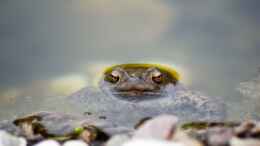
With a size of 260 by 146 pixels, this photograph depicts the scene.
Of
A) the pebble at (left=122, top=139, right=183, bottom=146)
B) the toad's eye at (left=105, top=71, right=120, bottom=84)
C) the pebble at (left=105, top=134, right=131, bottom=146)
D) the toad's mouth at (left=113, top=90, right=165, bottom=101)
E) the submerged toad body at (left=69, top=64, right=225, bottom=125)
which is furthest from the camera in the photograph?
the toad's eye at (left=105, top=71, right=120, bottom=84)

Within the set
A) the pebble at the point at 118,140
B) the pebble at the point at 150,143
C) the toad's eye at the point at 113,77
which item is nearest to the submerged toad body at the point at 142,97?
the toad's eye at the point at 113,77

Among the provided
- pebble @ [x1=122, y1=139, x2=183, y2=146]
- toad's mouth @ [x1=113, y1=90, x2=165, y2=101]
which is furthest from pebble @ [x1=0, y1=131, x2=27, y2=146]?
toad's mouth @ [x1=113, y1=90, x2=165, y2=101]

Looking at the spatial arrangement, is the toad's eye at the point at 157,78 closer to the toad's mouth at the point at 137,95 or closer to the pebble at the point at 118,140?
the toad's mouth at the point at 137,95

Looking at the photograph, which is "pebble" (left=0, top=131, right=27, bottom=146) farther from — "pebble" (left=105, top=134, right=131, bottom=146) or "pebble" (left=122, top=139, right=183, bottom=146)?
"pebble" (left=122, top=139, right=183, bottom=146)

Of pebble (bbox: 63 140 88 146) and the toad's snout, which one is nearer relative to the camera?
pebble (bbox: 63 140 88 146)

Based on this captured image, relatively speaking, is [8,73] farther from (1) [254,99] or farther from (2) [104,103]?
(1) [254,99]

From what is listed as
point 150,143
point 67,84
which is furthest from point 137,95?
point 150,143

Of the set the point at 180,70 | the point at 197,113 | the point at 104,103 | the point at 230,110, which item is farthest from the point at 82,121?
the point at 180,70
